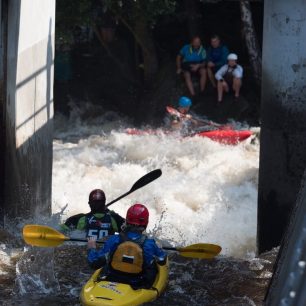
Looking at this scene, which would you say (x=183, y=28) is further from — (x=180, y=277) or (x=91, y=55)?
(x=180, y=277)

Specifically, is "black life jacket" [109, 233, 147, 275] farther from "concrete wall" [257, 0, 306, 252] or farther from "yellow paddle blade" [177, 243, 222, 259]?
"concrete wall" [257, 0, 306, 252]

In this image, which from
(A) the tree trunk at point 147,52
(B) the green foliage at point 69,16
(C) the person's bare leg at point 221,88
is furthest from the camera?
(A) the tree trunk at point 147,52

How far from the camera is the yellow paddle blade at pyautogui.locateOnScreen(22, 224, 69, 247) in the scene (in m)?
7.43

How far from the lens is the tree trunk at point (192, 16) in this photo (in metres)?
16.6

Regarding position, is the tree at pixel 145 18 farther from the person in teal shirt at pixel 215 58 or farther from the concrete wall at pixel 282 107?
the concrete wall at pixel 282 107

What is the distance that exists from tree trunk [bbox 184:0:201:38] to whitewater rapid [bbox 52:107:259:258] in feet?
9.09

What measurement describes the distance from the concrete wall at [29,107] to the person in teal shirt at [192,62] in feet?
20.1

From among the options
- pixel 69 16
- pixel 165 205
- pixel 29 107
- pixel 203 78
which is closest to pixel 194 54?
pixel 203 78

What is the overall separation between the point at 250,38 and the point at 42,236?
31.4ft

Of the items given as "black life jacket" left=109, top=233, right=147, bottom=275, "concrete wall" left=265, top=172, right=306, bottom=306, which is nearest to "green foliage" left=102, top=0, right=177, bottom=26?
"black life jacket" left=109, top=233, right=147, bottom=275

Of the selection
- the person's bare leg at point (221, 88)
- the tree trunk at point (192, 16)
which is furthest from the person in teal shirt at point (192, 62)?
the tree trunk at point (192, 16)

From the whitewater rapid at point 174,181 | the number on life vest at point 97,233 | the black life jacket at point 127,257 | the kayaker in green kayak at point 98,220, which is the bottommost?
the whitewater rapid at point 174,181

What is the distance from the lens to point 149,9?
50.4ft

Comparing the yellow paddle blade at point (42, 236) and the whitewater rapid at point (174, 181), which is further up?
the yellow paddle blade at point (42, 236)
